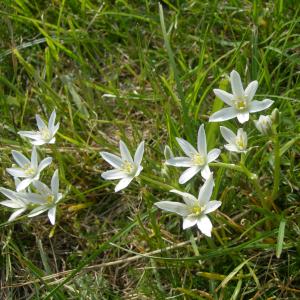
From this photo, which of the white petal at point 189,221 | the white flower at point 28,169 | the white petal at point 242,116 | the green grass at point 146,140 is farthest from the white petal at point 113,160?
the white petal at point 242,116

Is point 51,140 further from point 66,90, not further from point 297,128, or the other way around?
point 297,128

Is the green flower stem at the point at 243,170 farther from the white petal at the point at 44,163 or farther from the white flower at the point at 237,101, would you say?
the white petal at the point at 44,163

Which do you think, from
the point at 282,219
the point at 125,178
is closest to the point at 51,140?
the point at 125,178

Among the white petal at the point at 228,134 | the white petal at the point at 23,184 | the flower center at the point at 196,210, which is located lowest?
the white petal at the point at 23,184

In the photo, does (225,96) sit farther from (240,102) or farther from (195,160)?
(195,160)

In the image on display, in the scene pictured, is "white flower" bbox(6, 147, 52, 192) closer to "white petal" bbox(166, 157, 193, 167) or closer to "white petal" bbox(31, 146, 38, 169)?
"white petal" bbox(31, 146, 38, 169)

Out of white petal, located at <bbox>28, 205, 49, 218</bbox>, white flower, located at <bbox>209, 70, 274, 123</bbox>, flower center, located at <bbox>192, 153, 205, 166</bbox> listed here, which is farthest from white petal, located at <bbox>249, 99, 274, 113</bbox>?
white petal, located at <bbox>28, 205, 49, 218</bbox>

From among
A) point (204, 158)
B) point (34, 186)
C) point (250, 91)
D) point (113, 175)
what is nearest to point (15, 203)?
point (34, 186)
